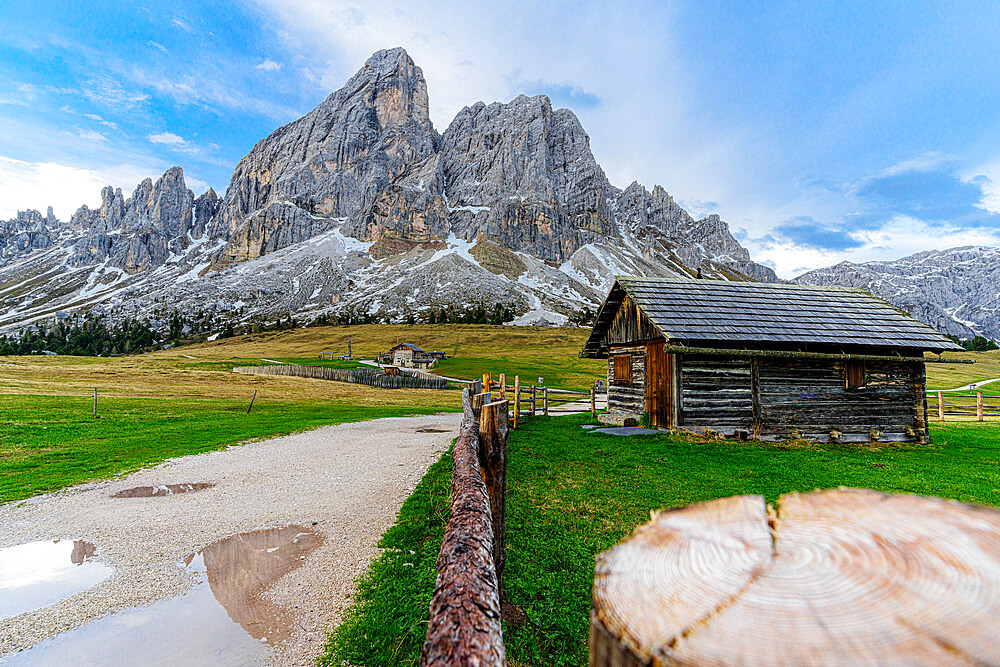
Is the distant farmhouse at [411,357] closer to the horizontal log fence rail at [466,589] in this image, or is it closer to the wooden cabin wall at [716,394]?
the wooden cabin wall at [716,394]

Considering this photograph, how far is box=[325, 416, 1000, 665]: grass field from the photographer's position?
4.41 metres

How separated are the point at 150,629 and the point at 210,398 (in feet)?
98.0

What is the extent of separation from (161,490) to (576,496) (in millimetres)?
8662

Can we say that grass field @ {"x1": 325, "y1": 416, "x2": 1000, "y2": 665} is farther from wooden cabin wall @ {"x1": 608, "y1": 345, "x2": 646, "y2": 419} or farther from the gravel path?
wooden cabin wall @ {"x1": 608, "y1": 345, "x2": 646, "y2": 419}

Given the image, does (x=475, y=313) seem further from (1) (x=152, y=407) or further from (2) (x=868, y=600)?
(2) (x=868, y=600)

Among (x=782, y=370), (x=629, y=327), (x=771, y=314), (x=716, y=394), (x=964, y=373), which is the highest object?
(x=771, y=314)

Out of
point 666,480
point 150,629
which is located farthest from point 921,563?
point 666,480

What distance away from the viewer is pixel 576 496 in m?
8.67

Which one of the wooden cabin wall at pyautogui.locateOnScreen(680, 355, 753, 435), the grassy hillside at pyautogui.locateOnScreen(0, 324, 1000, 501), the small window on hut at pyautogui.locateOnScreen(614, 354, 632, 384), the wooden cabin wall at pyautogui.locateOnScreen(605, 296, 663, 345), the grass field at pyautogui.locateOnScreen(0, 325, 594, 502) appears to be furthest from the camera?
the small window on hut at pyautogui.locateOnScreen(614, 354, 632, 384)

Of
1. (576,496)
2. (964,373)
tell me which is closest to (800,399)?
(576,496)

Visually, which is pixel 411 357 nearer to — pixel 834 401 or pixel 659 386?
pixel 659 386

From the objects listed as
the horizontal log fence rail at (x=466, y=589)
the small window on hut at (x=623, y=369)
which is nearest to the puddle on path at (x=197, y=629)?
the horizontal log fence rail at (x=466, y=589)

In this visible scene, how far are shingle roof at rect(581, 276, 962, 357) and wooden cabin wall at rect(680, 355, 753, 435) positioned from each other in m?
0.94

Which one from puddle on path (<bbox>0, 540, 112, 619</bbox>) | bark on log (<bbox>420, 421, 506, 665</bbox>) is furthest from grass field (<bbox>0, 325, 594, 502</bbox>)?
bark on log (<bbox>420, 421, 506, 665</bbox>)
